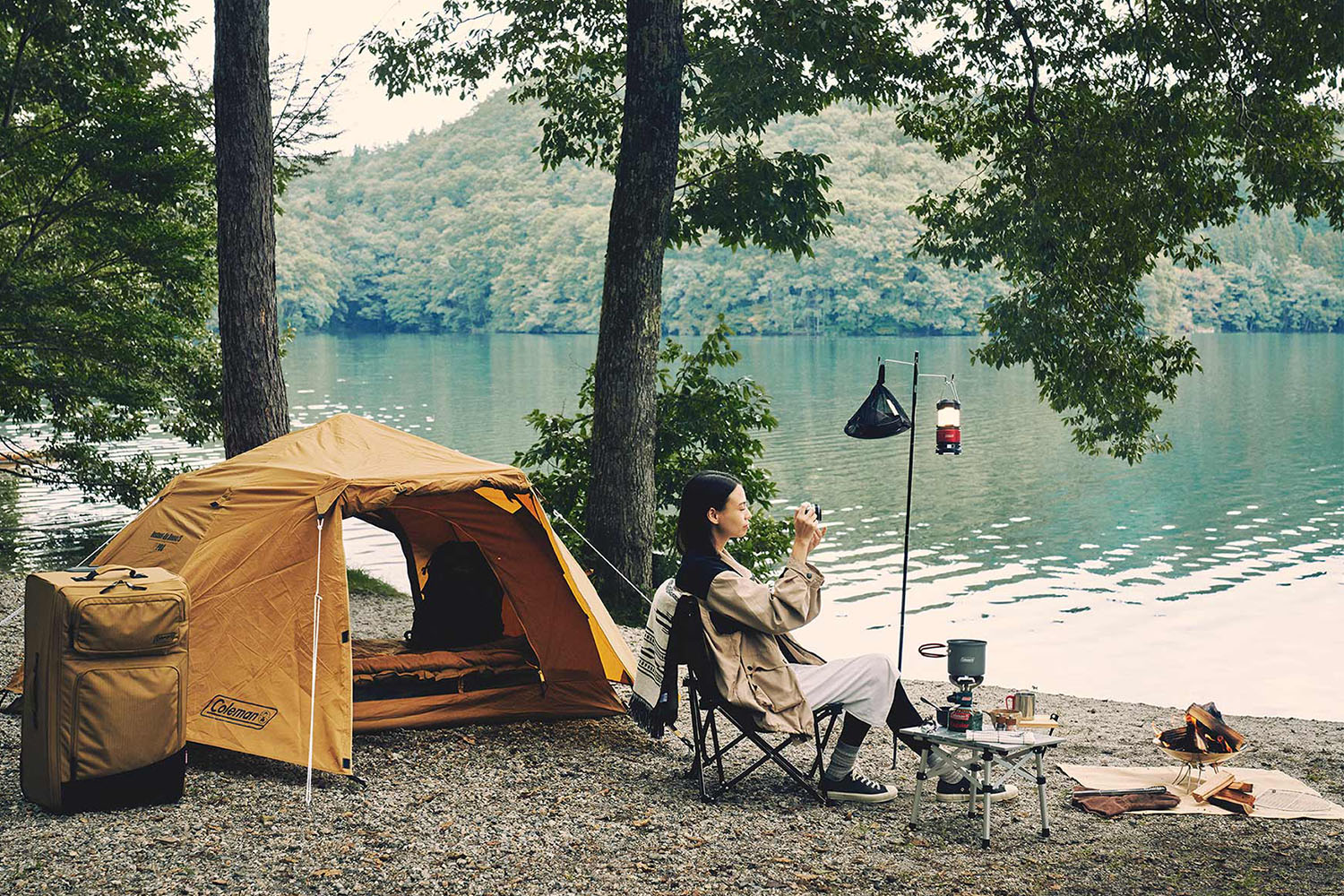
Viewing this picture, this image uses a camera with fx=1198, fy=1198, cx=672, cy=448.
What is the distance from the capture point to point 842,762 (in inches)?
199

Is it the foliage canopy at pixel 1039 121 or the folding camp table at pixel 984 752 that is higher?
the foliage canopy at pixel 1039 121

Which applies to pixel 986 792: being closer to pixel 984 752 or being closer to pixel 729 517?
pixel 984 752

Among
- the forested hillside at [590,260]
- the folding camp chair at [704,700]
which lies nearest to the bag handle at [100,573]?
the folding camp chair at [704,700]

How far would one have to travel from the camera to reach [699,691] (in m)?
4.94

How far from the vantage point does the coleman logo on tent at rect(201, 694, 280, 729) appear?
534 cm

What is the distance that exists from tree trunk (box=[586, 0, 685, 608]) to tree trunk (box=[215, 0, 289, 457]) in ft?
8.41

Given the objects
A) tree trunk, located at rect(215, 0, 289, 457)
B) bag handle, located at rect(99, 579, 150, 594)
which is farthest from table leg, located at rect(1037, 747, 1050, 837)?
tree trunk, located at rect(215, 0, 289, 457)

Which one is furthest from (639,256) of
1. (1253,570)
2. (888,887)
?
(1253,570)

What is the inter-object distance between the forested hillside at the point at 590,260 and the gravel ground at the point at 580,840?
59.6m

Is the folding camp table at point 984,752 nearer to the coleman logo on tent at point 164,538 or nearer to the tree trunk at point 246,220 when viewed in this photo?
the coleman logo on tent at point 164,538

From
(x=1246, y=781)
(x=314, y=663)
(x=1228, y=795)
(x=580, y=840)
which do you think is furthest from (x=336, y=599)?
(x=1246, y=781)

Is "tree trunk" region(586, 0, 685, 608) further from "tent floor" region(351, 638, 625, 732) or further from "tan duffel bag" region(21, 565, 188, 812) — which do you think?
"tan duffel bag" region(21, 565, 188, 812)

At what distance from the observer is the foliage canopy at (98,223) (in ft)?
33.0

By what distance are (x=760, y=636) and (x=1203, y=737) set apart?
2.00 m
